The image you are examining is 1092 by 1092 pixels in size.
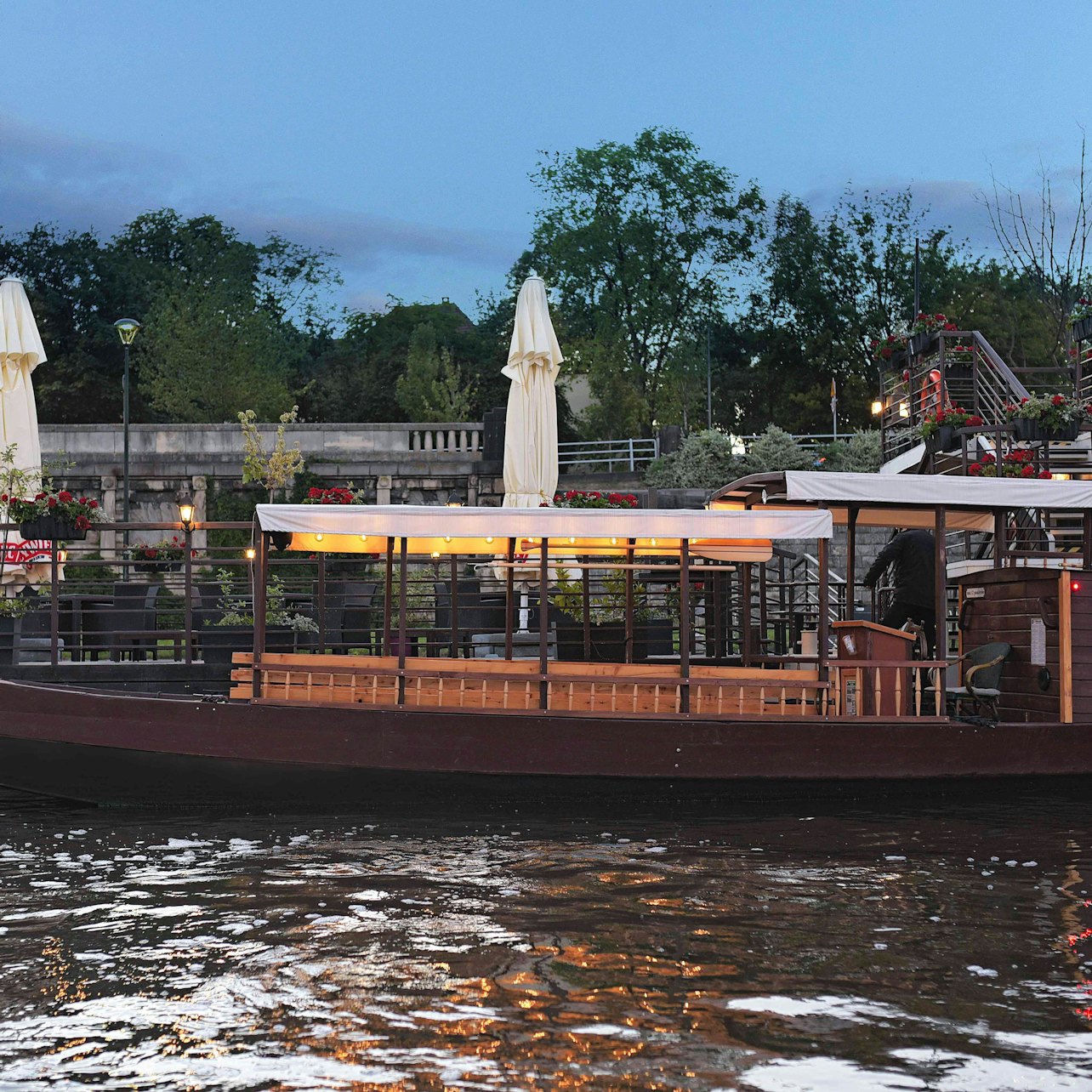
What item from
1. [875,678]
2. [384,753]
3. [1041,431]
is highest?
[1041,431]

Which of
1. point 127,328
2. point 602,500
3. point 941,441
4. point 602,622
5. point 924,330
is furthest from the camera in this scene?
point 127,328

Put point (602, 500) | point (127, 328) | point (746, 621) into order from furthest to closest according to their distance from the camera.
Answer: point (127, 328)
point (602, 500)
point (746, 621)

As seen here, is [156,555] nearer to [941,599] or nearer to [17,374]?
[17,374]

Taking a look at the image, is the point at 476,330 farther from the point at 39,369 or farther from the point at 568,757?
the point at 568,757

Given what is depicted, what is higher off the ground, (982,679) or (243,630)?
(243,630)

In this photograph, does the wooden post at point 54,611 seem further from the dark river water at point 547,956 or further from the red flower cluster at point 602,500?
the red flower cluster at point 602,500

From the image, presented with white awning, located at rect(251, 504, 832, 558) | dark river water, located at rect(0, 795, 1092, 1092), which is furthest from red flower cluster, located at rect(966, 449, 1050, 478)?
dark river water, located at rect(0, 795, 1092, 1092)

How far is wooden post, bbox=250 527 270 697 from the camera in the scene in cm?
967

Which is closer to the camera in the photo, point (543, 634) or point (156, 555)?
point (543, 634)

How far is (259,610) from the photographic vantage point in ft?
31.9

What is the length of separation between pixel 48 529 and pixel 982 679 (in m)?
8.22

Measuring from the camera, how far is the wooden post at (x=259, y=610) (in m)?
9.67

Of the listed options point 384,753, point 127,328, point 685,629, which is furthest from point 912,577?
point 127,328

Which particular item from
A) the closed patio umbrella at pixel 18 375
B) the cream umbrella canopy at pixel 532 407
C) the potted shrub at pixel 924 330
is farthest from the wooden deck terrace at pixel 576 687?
the potted shrub at pixel 924 330
